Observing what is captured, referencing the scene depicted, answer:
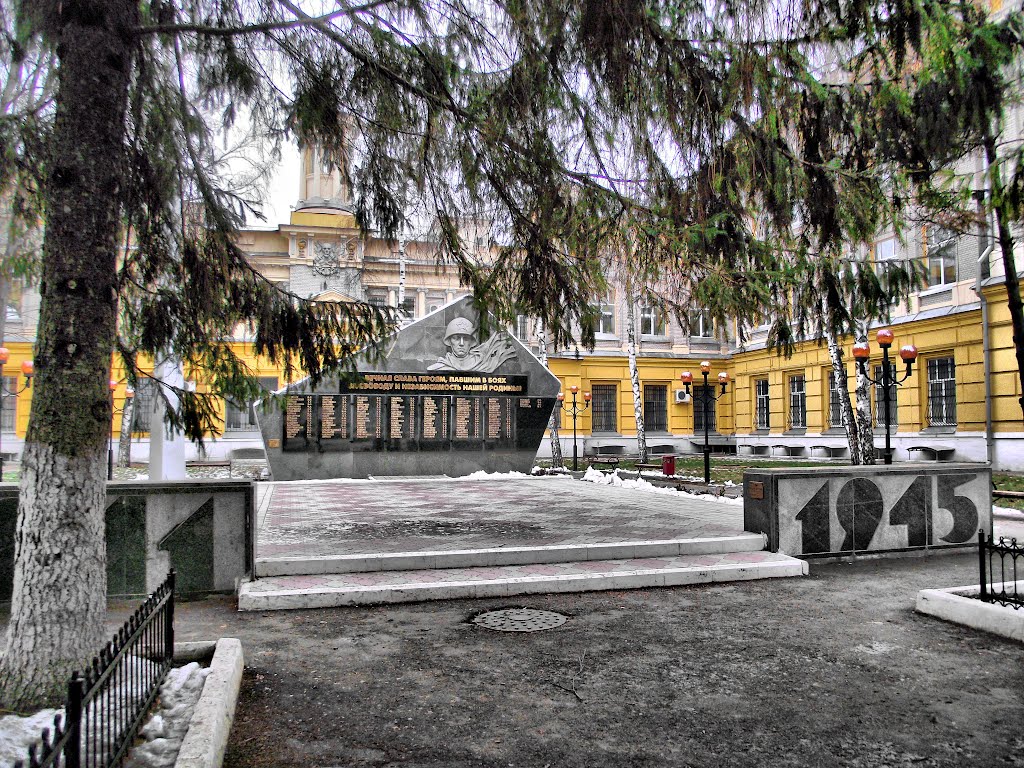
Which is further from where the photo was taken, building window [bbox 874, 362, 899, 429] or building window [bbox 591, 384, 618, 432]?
building window [bbox 591, 384, 618, 432]

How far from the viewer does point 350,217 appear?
730 cm

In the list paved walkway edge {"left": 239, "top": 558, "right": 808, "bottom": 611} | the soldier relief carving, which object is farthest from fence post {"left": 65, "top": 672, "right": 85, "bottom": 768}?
the soldier relief carving

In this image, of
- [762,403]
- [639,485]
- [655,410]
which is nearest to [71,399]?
[639,485]

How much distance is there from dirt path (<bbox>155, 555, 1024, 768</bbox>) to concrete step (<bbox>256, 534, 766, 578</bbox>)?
3.31 ft

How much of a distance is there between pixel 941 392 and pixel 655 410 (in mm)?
14123

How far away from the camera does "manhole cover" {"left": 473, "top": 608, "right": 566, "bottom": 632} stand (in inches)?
243

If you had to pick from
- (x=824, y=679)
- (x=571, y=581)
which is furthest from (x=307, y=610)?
(x=824, y=679)

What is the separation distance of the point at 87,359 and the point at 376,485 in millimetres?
15046

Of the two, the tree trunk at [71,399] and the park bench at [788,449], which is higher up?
the tree trunk at [71,399]

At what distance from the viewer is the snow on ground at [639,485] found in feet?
47.0

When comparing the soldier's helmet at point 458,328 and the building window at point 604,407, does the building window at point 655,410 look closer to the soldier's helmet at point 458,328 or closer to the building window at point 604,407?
the building window at point 604,407

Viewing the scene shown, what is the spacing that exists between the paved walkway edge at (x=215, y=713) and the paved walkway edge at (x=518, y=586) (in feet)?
6.70

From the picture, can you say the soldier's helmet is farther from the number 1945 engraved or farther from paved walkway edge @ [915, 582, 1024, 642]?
paved walkway edge @ [915, 582, 1024, 642]

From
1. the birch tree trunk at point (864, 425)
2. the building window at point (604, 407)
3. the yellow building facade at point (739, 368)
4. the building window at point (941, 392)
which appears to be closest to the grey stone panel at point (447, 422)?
the yellow building facade at point (739, 368)
